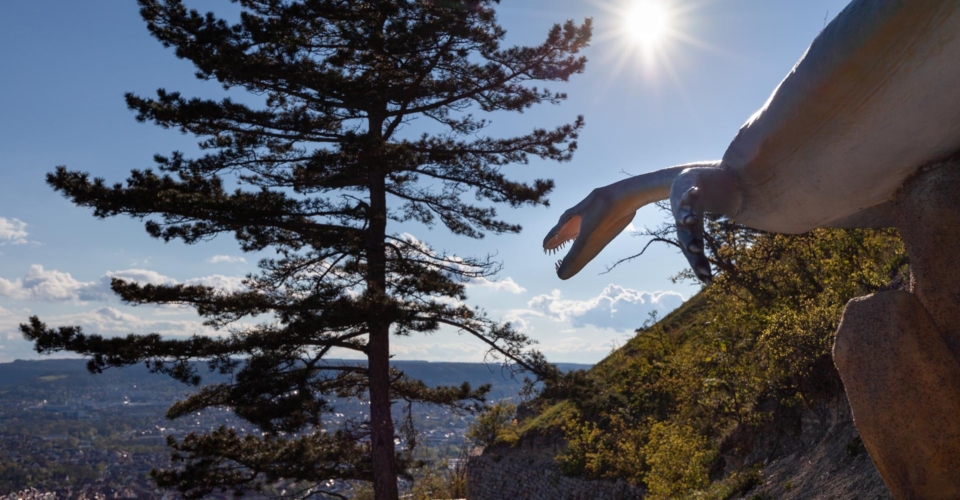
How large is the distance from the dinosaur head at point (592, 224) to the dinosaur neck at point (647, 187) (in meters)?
0.04

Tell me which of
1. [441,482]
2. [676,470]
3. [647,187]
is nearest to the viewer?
[647,187]

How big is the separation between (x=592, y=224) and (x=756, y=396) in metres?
6.30

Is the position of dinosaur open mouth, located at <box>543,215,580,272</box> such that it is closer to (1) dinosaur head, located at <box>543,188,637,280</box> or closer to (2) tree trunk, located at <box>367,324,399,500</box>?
(1) dinosaur head, located at <box>543,188,637,280</box>

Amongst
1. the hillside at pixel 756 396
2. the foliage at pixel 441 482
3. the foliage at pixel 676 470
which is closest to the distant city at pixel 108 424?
the foliage at pixel 441 482

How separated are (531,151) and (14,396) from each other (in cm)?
10787

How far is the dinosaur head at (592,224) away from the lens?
362 cm

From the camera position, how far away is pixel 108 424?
7862 cm

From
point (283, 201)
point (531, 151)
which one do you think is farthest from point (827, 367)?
point (283, 201)

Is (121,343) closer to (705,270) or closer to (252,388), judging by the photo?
(252,388)

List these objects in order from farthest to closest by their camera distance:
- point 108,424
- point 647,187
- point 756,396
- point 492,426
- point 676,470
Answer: point 108,424, point 492,426, point 756,396, point 676,470, point 647,187

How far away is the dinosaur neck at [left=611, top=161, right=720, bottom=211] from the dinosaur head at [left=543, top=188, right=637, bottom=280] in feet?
0.14

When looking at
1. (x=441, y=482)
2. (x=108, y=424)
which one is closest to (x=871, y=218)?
(x=441, y=482)

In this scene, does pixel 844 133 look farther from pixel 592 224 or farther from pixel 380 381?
pixel 380 381

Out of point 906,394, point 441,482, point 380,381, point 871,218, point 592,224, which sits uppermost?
point 592,224
